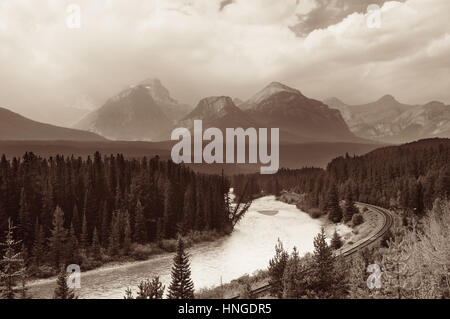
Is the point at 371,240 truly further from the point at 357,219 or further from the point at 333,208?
the point at 333,208

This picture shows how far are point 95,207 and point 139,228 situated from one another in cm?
999

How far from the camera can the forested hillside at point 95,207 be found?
58.4 meters

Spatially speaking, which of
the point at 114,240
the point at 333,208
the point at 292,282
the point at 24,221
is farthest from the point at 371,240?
the point at 24,221

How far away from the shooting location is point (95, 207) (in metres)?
69.8

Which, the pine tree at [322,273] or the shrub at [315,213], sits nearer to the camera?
the pine tree at [322,273]

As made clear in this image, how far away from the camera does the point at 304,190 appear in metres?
153

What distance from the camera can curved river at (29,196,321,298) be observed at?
4516 cm

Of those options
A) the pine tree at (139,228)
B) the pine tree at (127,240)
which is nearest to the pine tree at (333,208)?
the pine tree at (139,228)

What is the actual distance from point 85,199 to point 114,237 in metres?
10.8

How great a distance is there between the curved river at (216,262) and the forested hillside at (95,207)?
19.4 feet

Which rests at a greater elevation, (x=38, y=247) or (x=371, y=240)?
(x=371, y=240)

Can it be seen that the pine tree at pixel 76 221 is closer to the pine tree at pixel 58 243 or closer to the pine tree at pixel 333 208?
the pine tree at pixel 58 243

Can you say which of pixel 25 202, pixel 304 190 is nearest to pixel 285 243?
pixel 25 202
